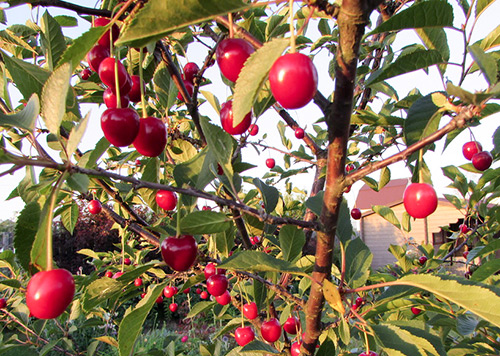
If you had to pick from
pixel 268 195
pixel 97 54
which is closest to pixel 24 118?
pixel 97 54

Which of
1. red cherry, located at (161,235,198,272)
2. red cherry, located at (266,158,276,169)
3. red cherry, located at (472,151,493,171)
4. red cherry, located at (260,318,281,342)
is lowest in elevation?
red cherry, located at (260,318,281,342)


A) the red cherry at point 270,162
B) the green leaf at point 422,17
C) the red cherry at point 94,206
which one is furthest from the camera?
the red cherry at point 270,162

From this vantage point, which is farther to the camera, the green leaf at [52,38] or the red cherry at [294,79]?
the green leaf at [52,38]

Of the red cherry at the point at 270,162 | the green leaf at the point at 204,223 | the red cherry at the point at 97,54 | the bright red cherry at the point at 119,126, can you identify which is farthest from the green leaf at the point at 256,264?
the red cherry at the point at 270,162

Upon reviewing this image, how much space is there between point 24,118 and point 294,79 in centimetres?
52

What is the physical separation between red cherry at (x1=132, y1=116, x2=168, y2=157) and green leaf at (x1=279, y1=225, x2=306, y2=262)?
1.68 feet

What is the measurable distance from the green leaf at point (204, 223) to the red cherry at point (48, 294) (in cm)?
26

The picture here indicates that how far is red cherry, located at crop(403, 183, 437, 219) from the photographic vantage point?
0.78 meters

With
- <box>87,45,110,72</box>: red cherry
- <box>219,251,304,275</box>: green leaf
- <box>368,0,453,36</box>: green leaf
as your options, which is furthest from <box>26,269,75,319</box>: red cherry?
<box>368,0,453,36</box>: green leaf

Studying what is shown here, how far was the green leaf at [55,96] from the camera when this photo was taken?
59cm

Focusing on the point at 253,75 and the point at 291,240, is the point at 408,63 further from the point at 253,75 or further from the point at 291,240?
the point at 291,240

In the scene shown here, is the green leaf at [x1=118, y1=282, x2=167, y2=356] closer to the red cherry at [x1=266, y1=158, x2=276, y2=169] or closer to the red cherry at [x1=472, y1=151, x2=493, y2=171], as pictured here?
the red cherry at [x1=472, y1=151, x2=493, y2=171]

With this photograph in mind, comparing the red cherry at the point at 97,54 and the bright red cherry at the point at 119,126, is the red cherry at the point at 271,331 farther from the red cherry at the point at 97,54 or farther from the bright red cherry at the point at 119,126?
the red cherry at the point at 97,54

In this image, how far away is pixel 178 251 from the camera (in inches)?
34.8
